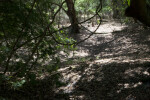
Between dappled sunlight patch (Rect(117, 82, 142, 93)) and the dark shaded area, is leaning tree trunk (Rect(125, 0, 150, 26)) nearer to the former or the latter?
the dark shaded area

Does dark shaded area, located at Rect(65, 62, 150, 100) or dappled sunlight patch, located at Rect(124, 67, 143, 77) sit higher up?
dappled sunlight patch, located at Rect(124, 67, 143, 77)

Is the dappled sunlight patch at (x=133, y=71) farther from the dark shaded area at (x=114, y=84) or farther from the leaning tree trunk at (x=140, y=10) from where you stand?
the leaning tree trunk at (x=140, y=10)

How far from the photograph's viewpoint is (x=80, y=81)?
3766 mm

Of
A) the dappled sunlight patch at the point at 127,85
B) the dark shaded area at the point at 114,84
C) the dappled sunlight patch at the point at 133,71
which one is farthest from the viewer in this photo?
Answer: the dappled sunlight patch at the point at 133,71

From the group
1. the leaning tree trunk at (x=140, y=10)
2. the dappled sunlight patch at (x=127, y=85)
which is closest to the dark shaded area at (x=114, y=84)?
the dappled sunlight patch at (x=127, y=85)

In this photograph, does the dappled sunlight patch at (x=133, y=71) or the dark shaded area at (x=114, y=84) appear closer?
A: the dark shaded area at (x=114, y=84)

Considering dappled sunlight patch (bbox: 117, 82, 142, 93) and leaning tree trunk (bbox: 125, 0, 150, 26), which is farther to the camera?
A: dappled sunlight patch (bbox: 117, 82, 142, 93)

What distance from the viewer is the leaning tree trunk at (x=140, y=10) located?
2941 mm

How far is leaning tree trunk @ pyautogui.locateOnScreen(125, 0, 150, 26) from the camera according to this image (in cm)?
294

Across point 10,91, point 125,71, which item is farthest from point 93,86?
point 10,91

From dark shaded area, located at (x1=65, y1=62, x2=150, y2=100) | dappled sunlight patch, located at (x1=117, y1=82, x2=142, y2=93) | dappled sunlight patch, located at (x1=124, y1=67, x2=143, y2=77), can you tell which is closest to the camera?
dark shaded area, located at (x1=65, y1=62, x2=150, y2=100)

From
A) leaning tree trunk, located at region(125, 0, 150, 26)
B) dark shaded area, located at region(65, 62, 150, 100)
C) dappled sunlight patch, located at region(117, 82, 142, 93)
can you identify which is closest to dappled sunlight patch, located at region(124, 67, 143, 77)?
dark shaded area, located at region(65, 62, 150, 100)

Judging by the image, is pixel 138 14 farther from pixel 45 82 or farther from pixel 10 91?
pixel 10 91

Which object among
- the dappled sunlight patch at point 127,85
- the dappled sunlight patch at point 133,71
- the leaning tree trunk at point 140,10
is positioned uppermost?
the leaning tree trunk at point 140,10
